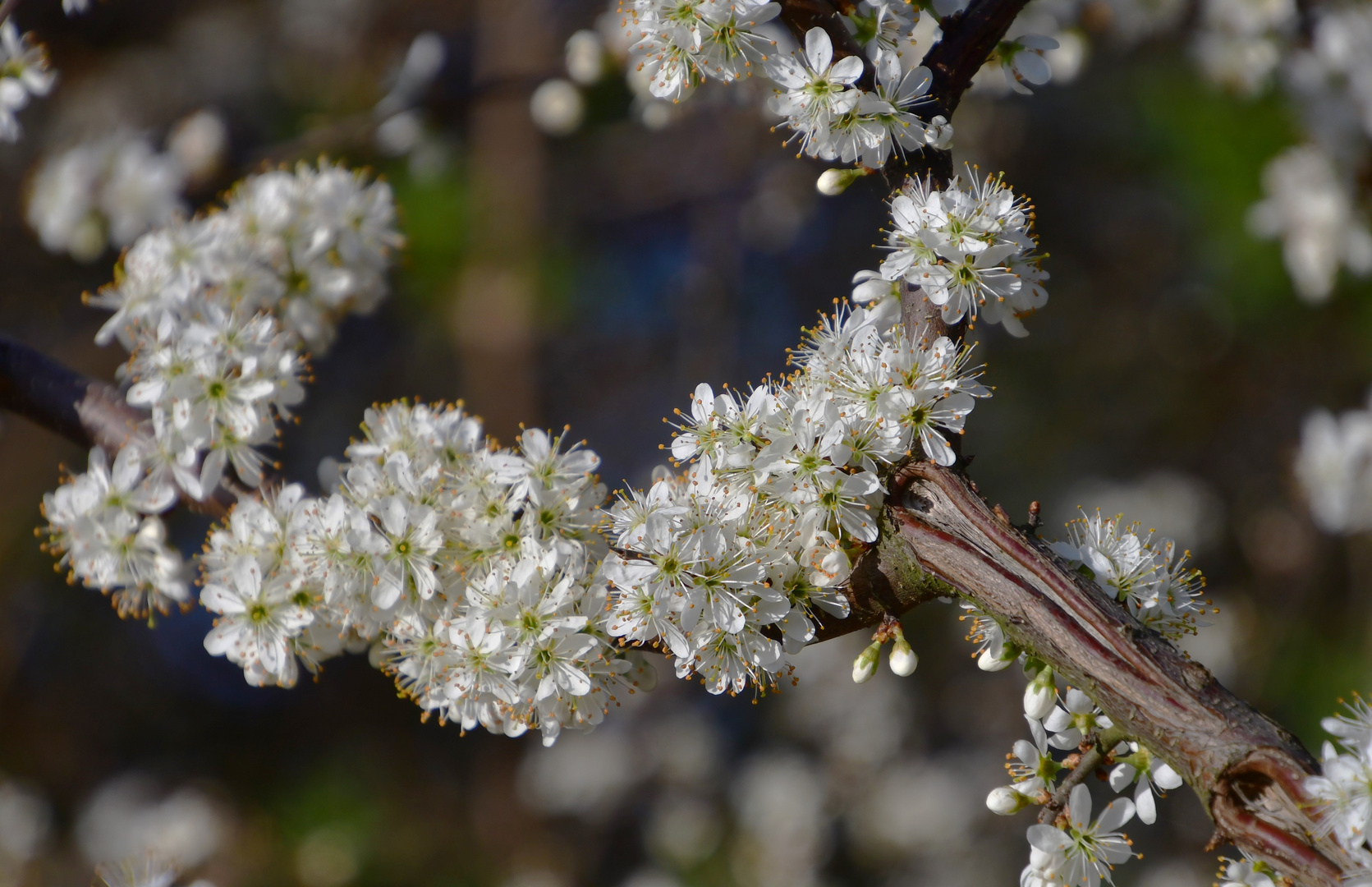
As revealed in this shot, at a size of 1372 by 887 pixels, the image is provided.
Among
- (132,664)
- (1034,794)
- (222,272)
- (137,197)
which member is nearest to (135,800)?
(132,664)

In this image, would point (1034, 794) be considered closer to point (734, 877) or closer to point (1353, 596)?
point (734, 877)

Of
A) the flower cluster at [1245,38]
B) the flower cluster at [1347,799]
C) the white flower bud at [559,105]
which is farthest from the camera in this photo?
the flower cluster at [1245,38]

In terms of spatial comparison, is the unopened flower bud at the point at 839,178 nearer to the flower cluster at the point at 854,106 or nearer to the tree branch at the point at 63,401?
the flower cluster at the point at 854,106

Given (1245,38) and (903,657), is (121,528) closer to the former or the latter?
(903,657)

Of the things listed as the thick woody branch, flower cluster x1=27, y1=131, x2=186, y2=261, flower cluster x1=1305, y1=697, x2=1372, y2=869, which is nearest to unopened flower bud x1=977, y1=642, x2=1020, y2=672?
the thick woody branch

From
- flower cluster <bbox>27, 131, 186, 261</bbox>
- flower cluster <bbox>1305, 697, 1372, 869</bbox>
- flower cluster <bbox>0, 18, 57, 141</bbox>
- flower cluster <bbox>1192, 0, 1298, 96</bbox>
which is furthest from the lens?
flower cluster <bbox>1192, 0, 1298, 96</bbox>

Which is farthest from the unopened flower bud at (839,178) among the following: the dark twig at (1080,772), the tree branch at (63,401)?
the tree branch at (63,401)

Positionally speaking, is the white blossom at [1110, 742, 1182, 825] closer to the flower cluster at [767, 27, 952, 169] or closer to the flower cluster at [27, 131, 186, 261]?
the flower cluster at [767, 27, 952, 169]
